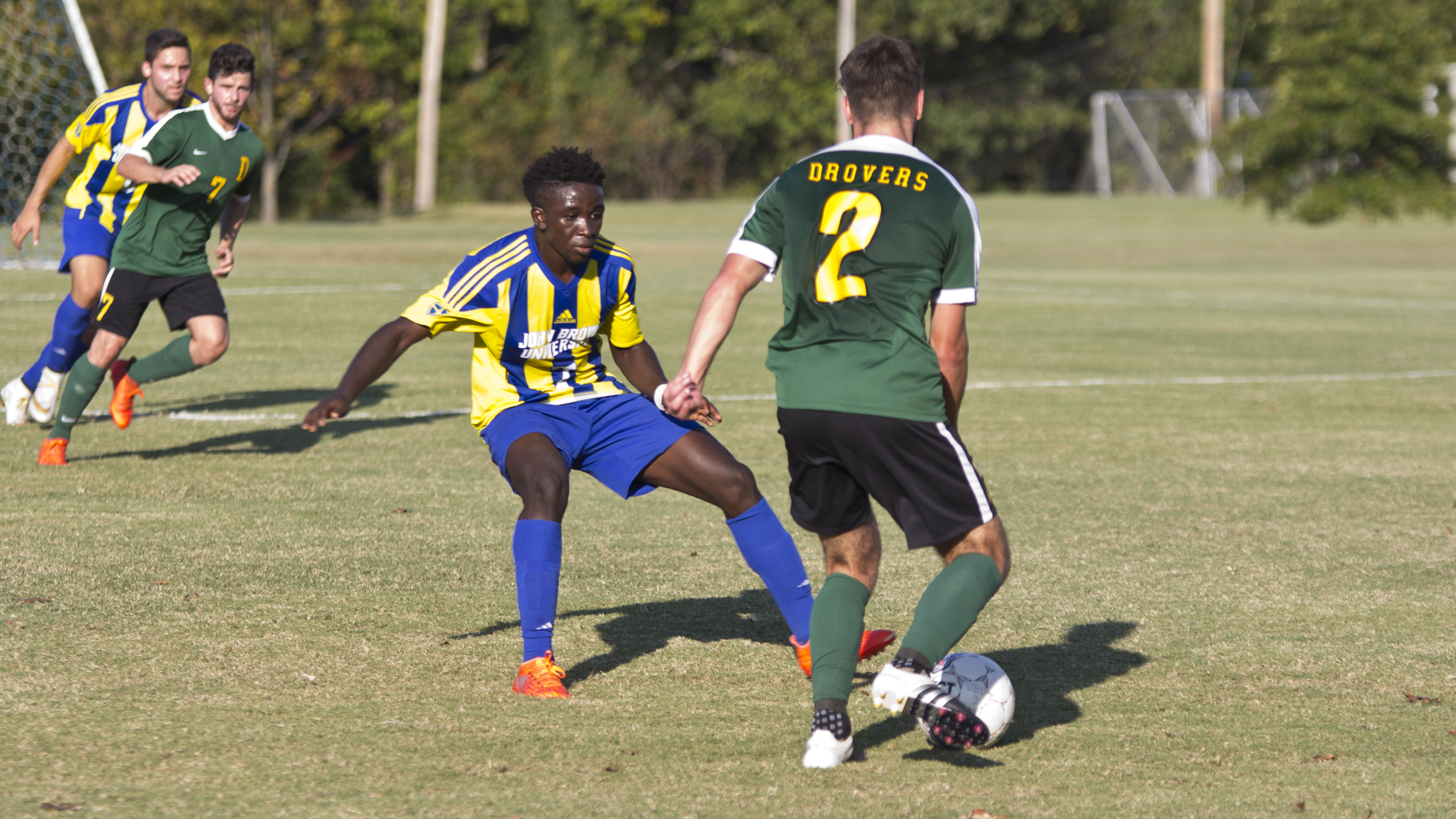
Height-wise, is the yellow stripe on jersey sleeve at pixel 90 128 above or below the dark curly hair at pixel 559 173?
above

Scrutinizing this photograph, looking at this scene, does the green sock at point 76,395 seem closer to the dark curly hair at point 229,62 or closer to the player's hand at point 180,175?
the player's hand at point 180,175

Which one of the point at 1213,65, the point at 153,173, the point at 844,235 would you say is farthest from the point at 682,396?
the point at 1213,65

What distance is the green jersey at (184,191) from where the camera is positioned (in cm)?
836

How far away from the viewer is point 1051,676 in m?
4.98

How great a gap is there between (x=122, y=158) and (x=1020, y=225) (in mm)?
31955

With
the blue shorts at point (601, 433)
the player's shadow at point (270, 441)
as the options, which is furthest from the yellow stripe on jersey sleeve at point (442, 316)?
the player's shadow at point (270, 441)

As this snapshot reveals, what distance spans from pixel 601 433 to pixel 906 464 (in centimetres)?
141

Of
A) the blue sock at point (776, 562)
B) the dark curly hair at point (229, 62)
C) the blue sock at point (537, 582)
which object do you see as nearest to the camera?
the blue sock at point (537, 582)

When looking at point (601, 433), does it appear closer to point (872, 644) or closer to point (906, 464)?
point (872, 644)

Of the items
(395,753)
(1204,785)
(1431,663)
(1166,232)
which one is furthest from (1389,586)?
(1166,232)

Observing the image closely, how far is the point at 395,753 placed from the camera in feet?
13.4

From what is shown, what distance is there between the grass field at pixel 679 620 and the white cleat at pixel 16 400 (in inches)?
14.8

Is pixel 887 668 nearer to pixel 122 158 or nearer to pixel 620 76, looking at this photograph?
pixel 122 158

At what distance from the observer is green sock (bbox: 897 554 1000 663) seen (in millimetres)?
3967
